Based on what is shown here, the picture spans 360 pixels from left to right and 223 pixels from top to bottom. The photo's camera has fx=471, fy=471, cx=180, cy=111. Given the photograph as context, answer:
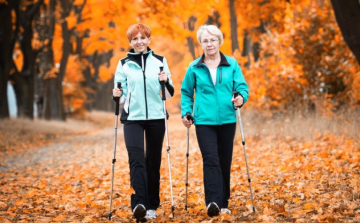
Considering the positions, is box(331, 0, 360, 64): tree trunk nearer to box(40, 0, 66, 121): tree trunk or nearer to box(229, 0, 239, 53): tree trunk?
box(229, 0, 239, 53): tree trunk

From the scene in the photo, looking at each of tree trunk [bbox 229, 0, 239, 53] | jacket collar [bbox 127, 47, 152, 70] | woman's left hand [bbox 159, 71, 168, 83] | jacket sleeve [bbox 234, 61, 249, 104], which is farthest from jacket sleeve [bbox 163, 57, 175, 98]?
Result: tree trunk [bbox 229, 0, 239, 53]

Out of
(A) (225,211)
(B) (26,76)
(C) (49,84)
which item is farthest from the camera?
(C) (49,84)

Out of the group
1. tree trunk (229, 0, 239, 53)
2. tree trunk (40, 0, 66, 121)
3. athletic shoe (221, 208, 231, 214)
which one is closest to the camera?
athletic shoe (221, 208, 231, 214)

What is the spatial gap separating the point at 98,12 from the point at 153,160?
842 inches

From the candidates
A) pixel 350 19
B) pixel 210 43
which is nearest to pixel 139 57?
pixel 210 43

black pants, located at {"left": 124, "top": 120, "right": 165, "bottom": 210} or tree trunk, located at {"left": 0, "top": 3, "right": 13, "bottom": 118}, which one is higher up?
tree trunk, located at {"left": 0, "top": 3, "right": 13, "bottom": 118}

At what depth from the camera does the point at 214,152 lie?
4.89 metres

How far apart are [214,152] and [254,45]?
15.0m

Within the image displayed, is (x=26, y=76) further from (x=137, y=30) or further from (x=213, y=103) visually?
(x=213, y=103)

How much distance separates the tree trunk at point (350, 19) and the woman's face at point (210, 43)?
15.2 feet

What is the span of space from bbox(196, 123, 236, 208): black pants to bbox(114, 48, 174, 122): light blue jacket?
0.52m

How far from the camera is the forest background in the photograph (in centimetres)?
585

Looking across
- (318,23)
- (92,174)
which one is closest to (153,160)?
(92,174)

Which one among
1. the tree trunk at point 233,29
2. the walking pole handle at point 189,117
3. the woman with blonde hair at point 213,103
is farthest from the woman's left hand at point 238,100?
the tree trunk at point 233,29
